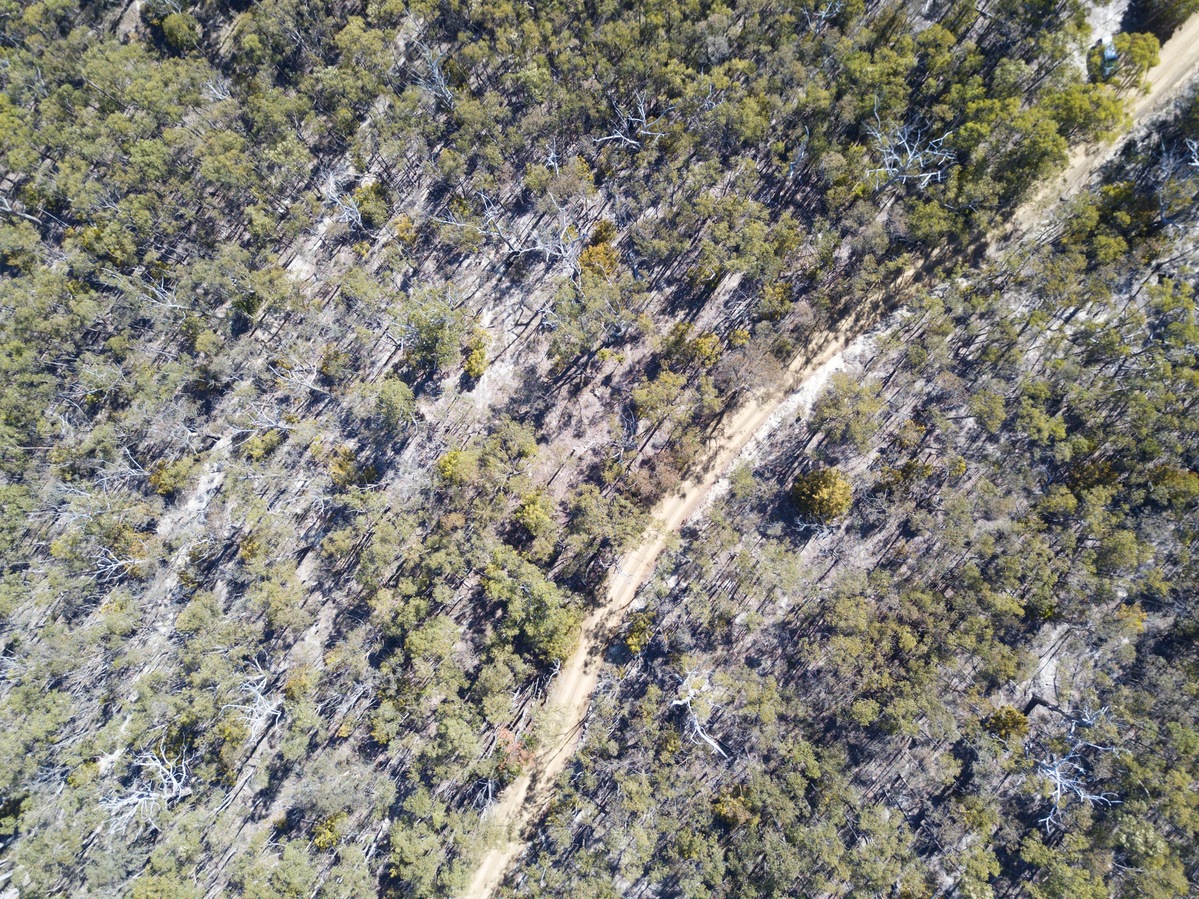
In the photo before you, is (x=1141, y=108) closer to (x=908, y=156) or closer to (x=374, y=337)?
(x=908, y=156)

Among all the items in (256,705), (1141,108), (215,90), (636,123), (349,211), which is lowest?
(256,705)

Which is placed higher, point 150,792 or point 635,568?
point 635,568

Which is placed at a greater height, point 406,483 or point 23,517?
point 406,483

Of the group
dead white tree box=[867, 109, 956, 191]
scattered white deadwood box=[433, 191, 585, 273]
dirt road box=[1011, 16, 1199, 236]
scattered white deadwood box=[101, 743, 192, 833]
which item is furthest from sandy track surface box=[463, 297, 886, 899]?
scattered white deadwood box=[101, 743, 192, 833]

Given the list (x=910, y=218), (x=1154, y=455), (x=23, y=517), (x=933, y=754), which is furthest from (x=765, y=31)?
(x=23, y=517)

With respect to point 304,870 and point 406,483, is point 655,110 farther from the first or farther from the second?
point 304,870

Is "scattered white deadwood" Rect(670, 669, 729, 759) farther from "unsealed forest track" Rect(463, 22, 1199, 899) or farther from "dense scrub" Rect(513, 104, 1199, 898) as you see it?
"unsealed forest track" Rect(463, 22, 1199, 899)

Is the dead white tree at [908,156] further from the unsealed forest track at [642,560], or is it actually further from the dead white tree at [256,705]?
the dead white tree at [256,705]

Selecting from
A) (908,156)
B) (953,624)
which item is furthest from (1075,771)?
(908,156)
